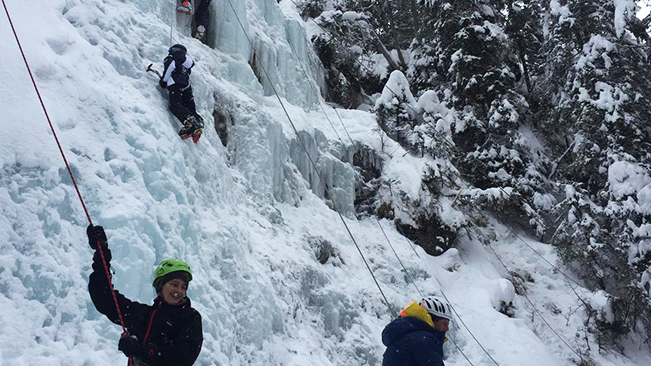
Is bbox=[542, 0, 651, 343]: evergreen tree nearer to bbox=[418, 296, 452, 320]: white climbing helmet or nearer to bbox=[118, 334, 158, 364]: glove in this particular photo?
bbox=[418, 296, 452, 320]: white climbing helmet

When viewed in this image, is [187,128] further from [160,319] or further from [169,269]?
[160,319]

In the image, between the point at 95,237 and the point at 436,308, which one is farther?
the point at 436,308

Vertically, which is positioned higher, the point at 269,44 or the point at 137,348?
the point at 137,348

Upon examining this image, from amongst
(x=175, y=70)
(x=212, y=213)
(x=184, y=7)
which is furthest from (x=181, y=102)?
(x=184, y=7)

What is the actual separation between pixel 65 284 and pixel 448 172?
11.3 m

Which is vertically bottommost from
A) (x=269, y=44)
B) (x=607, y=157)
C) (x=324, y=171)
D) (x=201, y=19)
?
(x=324, y=171)

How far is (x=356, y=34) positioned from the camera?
18016mm

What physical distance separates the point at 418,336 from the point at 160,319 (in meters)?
1.42

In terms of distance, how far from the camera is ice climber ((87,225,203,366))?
8.31 feet

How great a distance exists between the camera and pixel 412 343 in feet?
9.52

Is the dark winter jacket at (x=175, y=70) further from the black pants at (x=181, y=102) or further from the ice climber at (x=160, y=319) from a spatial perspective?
the ice climber at (x=160, y=319)

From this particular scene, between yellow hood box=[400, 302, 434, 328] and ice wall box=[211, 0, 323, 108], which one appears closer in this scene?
yellow hood box=[400, 302, 434, 328]

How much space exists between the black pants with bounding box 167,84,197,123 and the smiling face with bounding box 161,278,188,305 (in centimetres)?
450

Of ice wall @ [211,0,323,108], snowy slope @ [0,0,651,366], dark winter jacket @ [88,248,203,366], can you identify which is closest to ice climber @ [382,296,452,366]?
dark winter jacket @ [88,248,203,366]
